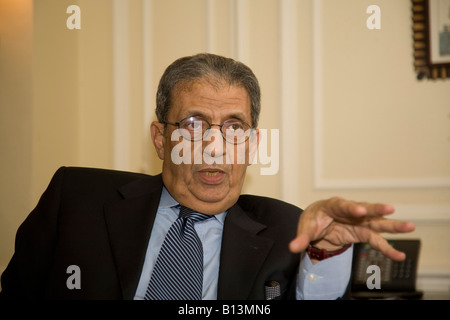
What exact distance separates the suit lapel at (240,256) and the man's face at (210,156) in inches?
3.4

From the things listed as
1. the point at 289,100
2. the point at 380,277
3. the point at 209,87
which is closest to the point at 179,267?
the point at 209,87

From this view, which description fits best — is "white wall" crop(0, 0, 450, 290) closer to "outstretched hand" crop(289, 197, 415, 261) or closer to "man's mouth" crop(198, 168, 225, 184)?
"man's mouth" crop(198, 168, 225, 184)

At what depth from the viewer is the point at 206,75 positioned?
1.54m

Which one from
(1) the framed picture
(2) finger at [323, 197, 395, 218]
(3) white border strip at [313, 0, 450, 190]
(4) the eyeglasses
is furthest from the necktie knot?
(1) the framed picture

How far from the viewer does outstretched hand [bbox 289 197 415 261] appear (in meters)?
1.04

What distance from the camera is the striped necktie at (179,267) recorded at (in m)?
1.36

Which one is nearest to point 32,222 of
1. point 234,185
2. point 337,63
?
point 234,185

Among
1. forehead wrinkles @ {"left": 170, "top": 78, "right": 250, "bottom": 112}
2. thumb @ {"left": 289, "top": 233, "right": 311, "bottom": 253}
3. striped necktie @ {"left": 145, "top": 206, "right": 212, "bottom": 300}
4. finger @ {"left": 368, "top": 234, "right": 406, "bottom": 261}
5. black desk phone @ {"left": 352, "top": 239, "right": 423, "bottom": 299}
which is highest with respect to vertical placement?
forehead wrinkles @ {"left": 170, "top": 78, "right": 250, "bottom": 112}

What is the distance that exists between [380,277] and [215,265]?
24.2 inches

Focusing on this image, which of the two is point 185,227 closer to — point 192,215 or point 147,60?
point 192,215

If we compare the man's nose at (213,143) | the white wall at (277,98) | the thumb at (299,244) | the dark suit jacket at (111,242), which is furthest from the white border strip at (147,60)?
the thumb at (299,244)

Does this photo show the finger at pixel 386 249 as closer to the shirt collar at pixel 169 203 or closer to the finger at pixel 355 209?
the finger at pixel 355 209
